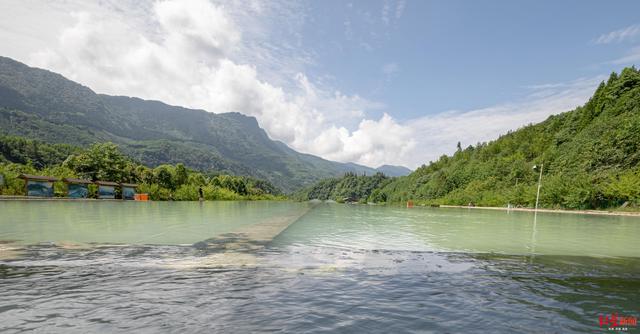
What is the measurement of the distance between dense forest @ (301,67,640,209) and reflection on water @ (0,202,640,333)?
4768cm

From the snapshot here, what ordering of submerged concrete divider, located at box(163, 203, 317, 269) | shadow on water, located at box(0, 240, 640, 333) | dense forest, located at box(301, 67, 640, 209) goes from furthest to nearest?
dense forest, located at box(301, 67, 640, 209) → submerged concrete divider, located at box(163, 203, 317, 269) → shadow on water, located at box(0, 240, 640, 333)

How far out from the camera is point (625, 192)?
43438 millimetres

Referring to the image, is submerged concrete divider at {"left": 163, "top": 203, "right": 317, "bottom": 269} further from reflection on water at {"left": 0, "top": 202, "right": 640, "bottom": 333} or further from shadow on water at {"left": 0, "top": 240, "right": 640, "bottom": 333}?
shadow on water at {"left": 0, "top": 240, "right": 640, "bottom": 333}

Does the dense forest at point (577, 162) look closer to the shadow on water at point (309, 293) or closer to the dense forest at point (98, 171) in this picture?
the shadow on water at point (309, 293)

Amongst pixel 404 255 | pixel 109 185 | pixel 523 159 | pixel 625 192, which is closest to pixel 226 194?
pixel 109 185

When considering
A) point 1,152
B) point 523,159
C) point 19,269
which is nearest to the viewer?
point 19,269

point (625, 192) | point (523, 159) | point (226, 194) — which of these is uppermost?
point (523, 159)

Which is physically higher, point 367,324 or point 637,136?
point 637,136

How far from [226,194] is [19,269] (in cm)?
11169

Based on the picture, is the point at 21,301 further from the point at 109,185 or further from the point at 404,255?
the point at 109,185

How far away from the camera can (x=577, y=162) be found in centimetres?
6488
